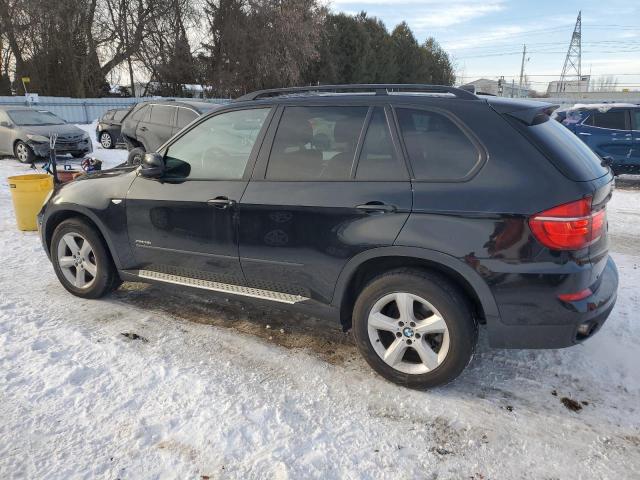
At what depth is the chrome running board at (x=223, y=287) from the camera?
338cm

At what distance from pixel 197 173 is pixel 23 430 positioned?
1.96 m

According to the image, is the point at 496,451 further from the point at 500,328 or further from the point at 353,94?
the point at 353,94

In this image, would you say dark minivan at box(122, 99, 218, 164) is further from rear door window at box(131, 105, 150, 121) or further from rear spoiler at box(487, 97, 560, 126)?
rear spoiler at box(487, 97, 560, 126)

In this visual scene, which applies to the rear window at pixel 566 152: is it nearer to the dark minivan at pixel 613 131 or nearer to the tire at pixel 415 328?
the tire at pixel 415 328

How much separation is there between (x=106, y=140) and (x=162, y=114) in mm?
7065

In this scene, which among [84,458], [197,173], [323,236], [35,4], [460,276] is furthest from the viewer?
[35,4]

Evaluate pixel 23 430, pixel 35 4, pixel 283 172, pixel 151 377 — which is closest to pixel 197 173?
pixel 283 172

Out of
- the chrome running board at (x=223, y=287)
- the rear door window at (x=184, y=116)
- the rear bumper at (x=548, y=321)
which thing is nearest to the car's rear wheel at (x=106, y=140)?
the rear door window at (x=184, y=116)

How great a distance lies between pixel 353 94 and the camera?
10.8 ft

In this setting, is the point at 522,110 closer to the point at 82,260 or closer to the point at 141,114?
the point at 82,260

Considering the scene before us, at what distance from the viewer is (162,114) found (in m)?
10.1

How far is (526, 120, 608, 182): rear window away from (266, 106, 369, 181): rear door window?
3.48 feet

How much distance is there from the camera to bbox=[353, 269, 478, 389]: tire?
2.81 m

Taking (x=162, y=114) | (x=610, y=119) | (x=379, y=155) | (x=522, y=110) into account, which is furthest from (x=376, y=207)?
(x=610, y=119)
